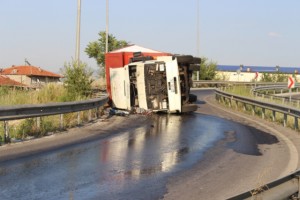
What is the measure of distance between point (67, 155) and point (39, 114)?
10.3 ft

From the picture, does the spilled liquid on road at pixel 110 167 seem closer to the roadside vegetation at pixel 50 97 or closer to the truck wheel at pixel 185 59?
the roadside vegetation at pixel 50 97

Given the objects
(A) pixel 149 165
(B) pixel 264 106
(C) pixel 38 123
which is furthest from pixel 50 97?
(A) pixel 149 165

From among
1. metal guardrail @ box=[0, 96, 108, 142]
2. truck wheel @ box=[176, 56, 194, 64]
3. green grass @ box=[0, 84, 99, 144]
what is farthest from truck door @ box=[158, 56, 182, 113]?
metal guardrail @ box=[0, 96, 108, 142]

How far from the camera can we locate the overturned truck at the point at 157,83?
17531 mm

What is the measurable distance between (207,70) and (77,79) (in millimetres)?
36954

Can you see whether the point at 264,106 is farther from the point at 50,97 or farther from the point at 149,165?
→ the point at 149,165

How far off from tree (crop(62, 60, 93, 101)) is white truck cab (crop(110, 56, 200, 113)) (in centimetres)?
158

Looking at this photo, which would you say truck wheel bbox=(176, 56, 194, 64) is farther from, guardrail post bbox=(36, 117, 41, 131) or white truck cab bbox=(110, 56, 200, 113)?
guardrail post bbox=(36, 117, 41, 131)

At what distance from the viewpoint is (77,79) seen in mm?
19094

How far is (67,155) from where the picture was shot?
8766 mm

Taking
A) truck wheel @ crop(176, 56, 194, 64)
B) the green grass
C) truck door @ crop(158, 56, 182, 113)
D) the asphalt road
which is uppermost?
truck wheel @ crop(176, 56, 194, 64)

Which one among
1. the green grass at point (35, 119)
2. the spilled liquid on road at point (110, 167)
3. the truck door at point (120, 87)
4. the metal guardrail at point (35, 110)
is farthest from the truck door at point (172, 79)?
the spilled liquid on road at point (110, 167)

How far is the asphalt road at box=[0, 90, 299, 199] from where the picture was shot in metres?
6.16

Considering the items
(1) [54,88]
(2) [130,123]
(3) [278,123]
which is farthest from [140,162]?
(1) [54,88]
